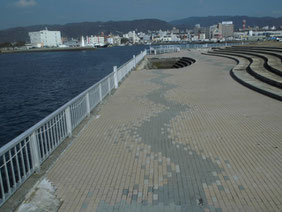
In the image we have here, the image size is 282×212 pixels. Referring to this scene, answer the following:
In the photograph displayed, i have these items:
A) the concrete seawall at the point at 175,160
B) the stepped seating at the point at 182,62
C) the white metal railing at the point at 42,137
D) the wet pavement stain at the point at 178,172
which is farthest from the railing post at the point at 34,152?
the stepped seating at the point at 182,62

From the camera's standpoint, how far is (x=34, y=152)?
4488mm

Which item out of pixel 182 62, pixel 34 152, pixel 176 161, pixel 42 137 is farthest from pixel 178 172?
pixel 182 62

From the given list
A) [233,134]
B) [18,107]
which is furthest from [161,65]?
[233,134]

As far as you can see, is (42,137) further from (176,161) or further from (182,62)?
(182,62)

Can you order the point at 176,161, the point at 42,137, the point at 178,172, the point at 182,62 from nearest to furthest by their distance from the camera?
the point at 178,172 → the point at 176,161 → the point at 42,137 → the point at 182,62

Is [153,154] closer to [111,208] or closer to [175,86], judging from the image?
[111,208]

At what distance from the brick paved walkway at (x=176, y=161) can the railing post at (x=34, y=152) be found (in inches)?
11.1

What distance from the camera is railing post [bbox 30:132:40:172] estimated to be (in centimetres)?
444

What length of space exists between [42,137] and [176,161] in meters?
3.77

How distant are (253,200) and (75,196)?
259 cm

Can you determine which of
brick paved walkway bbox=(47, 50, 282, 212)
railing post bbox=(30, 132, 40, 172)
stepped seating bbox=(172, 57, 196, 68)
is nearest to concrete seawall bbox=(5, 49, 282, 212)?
brick paved walkway bbox=(47, 50, 282, 212)

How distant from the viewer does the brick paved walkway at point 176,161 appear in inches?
147

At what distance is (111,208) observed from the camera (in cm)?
359

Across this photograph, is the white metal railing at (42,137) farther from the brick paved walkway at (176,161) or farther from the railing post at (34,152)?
the brick paved walkway at (176,161)
